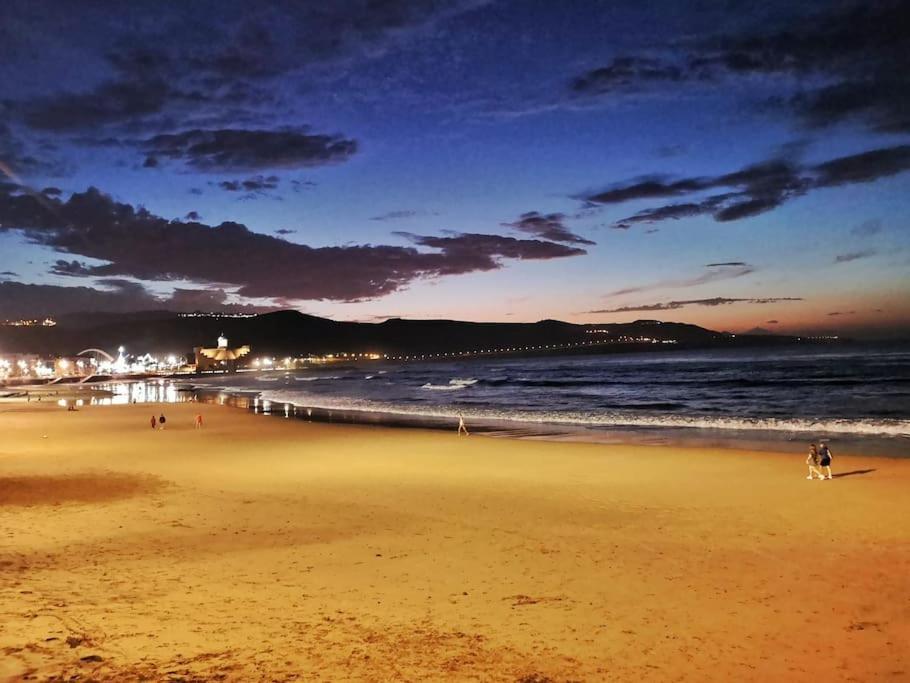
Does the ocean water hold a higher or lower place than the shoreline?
lower

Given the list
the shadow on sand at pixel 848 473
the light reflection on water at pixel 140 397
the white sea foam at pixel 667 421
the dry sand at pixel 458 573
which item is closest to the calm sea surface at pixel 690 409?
the white sea foam at pixel 667 421

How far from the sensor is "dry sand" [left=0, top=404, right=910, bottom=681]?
638cm

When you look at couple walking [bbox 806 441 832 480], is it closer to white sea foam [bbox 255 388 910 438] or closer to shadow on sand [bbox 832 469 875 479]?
shadow on sand [bbox 832 469 875 479]

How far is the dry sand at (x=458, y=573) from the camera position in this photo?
638cm

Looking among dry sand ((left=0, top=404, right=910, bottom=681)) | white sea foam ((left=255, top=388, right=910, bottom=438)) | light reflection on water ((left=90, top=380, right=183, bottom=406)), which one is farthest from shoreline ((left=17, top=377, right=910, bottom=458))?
light reflection on water ((left=90, top=380, right=183, bottom=406))

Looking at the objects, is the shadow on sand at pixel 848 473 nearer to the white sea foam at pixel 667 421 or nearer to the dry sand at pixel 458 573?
the dry sand at pixel 458 573

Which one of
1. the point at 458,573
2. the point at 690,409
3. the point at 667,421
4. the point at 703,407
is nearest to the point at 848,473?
the point at 458,573

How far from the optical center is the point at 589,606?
7.96 meters

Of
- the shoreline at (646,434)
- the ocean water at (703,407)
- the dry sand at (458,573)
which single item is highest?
the dry sand at (458,573)

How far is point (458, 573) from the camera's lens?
9289 mm

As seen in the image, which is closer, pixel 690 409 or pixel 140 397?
pixel 690 409

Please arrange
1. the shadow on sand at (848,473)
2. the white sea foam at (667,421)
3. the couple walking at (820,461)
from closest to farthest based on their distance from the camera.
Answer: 1. the couple walking at (820,461)
2. the shadow on sand at (848,473)
3. the white sea foam at (667,421)

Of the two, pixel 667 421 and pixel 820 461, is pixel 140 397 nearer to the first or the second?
pixel 667 421

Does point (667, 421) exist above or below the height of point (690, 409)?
Result: above
